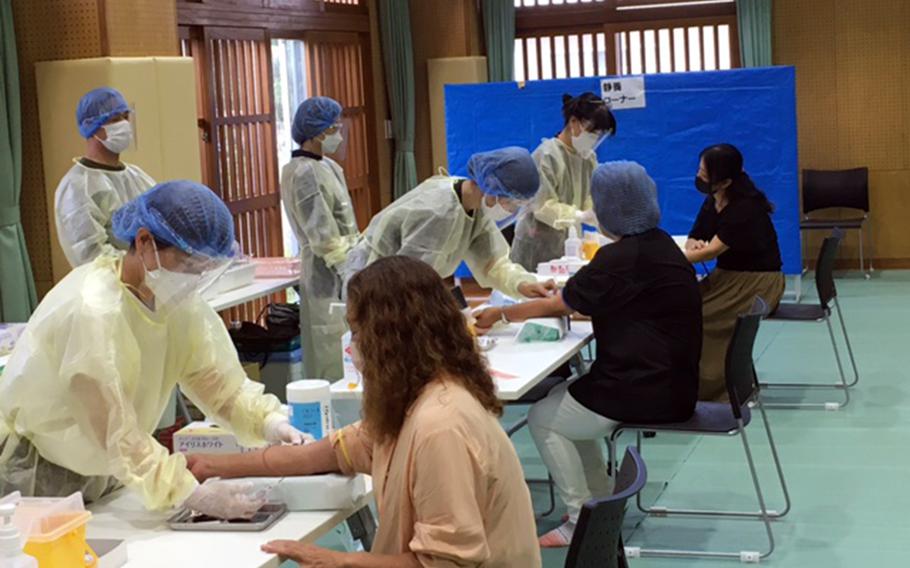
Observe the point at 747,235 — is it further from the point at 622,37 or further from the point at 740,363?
the point at 622,37

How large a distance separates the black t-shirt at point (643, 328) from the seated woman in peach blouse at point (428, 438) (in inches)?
66.0

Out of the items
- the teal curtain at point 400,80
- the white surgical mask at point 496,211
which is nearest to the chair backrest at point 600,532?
the white surgical mask at point 496,211

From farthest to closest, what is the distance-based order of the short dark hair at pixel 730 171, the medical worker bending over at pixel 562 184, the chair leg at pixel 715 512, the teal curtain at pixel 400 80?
the teal curtain at pixel 400 80 → the medical worker bending over at pixel 562 184 → the short dark hair at pixel 730 171 → the chair leg at pixel 715 512

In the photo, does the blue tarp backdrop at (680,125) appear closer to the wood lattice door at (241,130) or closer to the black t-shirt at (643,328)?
the wood lattice door at (241,130)

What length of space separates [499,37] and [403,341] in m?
8.10

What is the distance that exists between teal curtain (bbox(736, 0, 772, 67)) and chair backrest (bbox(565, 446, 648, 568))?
749 cm

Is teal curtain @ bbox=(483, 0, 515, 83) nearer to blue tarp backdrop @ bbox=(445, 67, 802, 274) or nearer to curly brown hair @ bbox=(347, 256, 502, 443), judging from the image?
blue tarp backdrop @ bbox=(445, 67, 802, 274)

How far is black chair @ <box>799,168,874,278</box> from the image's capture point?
9086 millimetres

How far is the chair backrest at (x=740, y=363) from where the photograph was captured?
3.91m

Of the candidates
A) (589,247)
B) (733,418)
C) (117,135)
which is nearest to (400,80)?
(589,247)

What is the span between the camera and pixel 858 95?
9.37 meters

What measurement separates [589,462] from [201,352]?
70.5 inches

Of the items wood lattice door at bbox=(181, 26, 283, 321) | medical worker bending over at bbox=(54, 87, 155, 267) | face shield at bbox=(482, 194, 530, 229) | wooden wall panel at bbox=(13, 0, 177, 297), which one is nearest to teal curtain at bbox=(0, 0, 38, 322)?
wooden wall panel at bbox=(13, 0, 177, 297)

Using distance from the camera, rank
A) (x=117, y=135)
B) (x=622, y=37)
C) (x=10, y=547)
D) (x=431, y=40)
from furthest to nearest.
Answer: (x=622, y=37)
(x=431, y=40)
(x=117, y=135)
(x=10, y=547)
